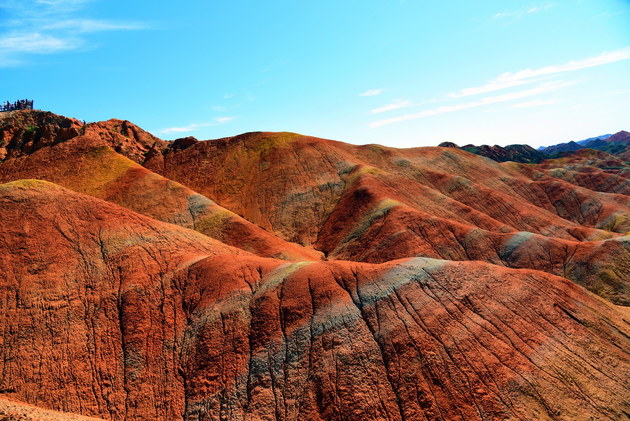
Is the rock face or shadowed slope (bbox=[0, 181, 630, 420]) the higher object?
the rock face

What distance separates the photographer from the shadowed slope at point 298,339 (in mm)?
21875

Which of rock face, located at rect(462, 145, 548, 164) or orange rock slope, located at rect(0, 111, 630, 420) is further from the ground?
rock face, located at rect(462, 145, 548, 164)

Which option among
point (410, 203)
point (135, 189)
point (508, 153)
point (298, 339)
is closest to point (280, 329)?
point (298, 339)

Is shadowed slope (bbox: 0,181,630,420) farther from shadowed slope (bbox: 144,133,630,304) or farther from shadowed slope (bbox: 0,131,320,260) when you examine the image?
shadowed slope (bbox: 144,133,630,304)

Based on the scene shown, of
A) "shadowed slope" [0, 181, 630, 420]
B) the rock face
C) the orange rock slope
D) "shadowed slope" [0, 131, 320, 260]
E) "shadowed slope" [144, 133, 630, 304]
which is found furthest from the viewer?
the rock face

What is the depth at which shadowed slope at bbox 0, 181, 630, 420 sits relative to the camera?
21.9 meters

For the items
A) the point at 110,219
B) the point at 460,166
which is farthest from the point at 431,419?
the point at 460,166

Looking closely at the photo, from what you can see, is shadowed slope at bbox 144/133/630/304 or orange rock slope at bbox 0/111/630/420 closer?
orange rock slope at bbox 0/111/630/420

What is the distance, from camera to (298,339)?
25.3 meters

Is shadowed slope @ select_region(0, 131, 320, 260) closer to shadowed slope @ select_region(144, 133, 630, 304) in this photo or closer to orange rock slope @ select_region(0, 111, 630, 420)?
shadowed slope @ select_region(144, 133, 630, 304)

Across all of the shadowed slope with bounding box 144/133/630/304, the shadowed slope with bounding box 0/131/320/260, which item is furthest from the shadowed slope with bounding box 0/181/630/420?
the shadowed slope with bounding box 144/133/630/304

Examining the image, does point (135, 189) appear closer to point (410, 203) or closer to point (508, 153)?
point (410, 203)

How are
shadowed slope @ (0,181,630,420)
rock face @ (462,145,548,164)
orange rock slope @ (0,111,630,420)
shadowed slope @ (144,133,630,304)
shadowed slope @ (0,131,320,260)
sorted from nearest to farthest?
1. shadowed slope @ (0,181,630,420)
2. orange rock slope @ (0,111,630,420)
3. shadowed slope @ (144,133,630,304)
4. shadowed slope @ (0,131,320,260)
5. rock face @ (462,145,548,164)

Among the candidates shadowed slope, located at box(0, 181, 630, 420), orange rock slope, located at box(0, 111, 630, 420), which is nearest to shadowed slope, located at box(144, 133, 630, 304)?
orange rock slope, located at box(0, 111, 630, 420)
